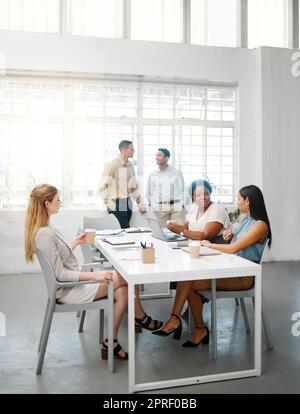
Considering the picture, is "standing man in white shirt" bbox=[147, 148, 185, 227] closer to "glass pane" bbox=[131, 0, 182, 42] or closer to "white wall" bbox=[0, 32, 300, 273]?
"white wall" bbox=[0, 32, 300, 273]

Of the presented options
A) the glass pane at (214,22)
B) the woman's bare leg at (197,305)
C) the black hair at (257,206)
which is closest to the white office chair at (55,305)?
the woman's bare leg at (197,305)

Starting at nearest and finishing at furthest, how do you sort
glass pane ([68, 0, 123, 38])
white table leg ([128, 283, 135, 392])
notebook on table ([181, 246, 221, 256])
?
white table leg ([128, 283, 135, 392]) → notebook on table ([181, 246, 221, 256]) → glass pane ([68, 0, 123, 38])

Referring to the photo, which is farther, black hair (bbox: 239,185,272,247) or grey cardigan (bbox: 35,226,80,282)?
black hair (bbox: 239,185,272,247)

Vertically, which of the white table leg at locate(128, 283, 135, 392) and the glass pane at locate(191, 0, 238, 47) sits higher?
the glass pane at locate(191, 0, 238, 47)

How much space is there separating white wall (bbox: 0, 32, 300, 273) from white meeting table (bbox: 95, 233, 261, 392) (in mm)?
3584

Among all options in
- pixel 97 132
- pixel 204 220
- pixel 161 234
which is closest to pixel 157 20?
pixel 97 132

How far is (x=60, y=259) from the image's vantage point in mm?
2814

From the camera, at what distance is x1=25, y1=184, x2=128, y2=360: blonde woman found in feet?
9.08

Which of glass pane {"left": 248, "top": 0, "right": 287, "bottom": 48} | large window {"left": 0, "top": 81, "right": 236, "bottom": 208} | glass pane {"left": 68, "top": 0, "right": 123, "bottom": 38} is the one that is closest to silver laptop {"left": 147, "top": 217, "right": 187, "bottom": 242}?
large window {"left": 0, "top": 81, "right": 236, "bottom": 208}

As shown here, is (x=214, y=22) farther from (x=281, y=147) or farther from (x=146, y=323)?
(x=146, y=323)

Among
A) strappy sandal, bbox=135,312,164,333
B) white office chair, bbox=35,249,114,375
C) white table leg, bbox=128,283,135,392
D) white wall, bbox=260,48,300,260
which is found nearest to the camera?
white table leg, bbox=128,283,135,392

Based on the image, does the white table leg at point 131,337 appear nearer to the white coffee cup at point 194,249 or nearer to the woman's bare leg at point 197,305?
the white coffee cup at point 194,249
